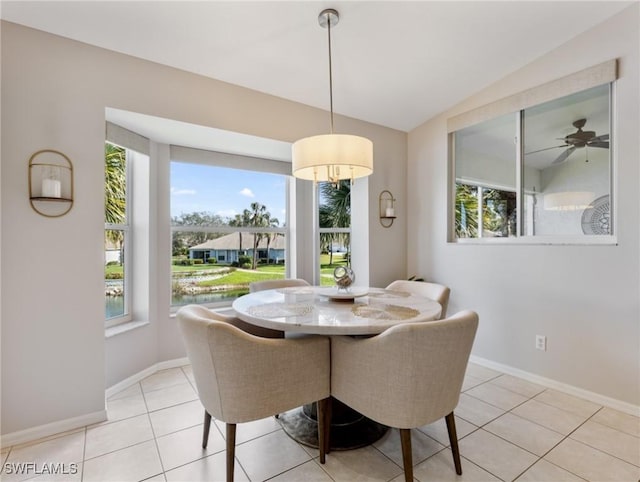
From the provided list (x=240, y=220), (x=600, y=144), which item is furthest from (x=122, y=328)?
(x=600, y=144)

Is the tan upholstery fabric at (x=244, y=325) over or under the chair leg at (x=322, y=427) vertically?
over

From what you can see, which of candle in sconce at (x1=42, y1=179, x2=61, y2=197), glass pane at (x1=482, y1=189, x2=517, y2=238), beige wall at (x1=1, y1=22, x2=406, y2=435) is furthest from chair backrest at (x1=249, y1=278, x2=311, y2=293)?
glass pane at (x1=482, y1=189, x2=517, y2=238)

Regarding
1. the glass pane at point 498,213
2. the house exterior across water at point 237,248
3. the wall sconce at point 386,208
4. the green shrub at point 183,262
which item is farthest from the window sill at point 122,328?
the glass pane at point 498,213

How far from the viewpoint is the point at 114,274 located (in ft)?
9.02

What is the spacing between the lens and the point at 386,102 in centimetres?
316

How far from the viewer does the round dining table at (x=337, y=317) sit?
5.08 ft

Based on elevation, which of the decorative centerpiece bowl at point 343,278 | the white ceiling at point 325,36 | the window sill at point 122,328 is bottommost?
the window sill at point 122,328

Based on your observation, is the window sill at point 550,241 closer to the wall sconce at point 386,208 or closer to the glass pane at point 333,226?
the wall sconce at point 386,208

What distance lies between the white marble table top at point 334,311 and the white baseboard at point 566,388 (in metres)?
1.40

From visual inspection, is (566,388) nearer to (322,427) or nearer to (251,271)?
(322,427)

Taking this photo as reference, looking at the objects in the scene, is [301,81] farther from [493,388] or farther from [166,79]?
[493,388]

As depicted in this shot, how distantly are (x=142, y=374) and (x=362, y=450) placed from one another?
79.5 inches

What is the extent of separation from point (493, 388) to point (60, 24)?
3.95 m

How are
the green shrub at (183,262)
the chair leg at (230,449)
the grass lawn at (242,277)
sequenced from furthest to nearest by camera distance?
the grass lawn at (242,277), the green shrub at (183,262), the chair leg at (230,449)
